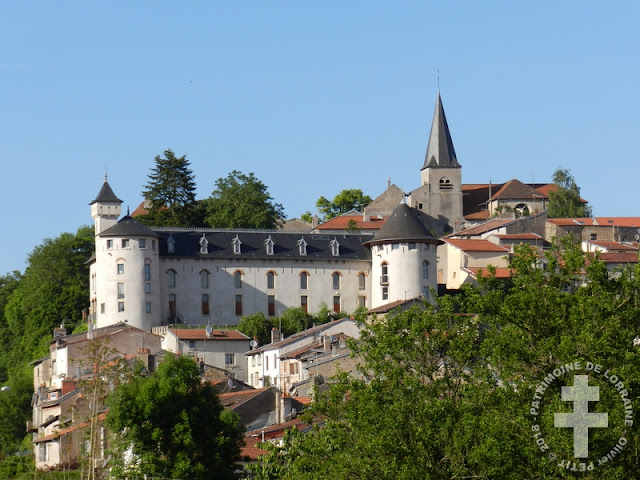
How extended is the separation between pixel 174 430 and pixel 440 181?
73395 millimetres

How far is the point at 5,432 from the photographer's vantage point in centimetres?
7919

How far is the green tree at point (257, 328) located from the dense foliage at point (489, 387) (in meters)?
45.5

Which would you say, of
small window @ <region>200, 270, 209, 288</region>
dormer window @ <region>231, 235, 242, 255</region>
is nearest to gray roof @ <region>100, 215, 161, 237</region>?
small window @ <region>200, 270, 209, 288</region>

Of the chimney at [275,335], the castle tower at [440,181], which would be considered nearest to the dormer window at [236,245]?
the chimney at [275,335]

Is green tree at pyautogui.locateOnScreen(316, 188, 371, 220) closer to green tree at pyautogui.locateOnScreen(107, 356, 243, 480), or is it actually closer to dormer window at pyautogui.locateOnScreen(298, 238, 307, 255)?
dormer window at pyautogui.locateOnScreen(298, 238, 307, 255)

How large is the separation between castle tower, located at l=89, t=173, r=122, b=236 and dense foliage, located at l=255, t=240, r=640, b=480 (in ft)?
178

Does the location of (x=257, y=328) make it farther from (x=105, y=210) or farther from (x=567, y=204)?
(x=567, y=204)

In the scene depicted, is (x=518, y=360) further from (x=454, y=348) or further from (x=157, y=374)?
(x=157, y=374)

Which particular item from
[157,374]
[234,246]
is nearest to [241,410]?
[157,374]

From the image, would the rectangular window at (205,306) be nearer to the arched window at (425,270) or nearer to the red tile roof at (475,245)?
the arched window at (425,270)

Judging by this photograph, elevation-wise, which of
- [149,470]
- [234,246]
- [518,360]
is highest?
[234,246]

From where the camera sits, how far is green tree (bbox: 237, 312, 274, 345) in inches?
3492

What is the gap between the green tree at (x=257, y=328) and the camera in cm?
8869

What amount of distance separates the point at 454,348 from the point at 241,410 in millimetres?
19209
